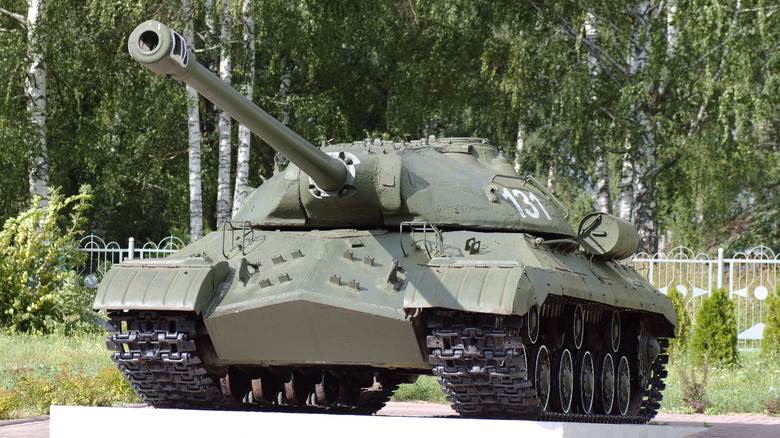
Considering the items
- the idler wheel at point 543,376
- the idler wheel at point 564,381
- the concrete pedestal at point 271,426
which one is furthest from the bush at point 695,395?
the concrete pedestal at point 271,426

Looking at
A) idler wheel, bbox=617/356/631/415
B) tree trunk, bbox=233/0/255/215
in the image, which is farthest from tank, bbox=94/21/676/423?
tree trunk, bbox=233/0/255/215

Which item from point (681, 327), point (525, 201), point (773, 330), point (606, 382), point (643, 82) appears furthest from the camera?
point (643, 82)

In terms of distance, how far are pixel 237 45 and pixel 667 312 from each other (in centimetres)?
1045

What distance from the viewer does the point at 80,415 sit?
7.70m

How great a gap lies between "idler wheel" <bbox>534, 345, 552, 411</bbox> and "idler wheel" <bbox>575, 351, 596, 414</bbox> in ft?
2.78

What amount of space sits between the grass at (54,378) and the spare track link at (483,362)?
4.99 metres

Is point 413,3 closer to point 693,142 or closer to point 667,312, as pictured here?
point 693,142

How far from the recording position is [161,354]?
8.29 meters

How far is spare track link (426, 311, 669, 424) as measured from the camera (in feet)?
24.9

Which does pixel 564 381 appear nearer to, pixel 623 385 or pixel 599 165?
pixel 623 385

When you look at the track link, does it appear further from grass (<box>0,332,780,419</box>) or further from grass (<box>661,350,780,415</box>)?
grass (<box>661,350,780,415</box>)

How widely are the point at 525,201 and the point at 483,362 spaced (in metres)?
2.42

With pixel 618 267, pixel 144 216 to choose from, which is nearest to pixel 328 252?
pixel 618 267

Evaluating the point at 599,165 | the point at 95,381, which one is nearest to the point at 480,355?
the point at 95,381
